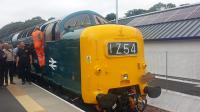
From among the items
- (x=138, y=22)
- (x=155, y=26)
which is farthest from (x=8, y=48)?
(x=138, y=22)

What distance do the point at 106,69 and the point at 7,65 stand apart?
6.85 meters

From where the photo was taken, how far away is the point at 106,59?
836 cm

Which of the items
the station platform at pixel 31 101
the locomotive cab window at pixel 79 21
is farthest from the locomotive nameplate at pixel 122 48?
the locomotive cab window at pixel 79 21

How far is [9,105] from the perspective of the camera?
941cm

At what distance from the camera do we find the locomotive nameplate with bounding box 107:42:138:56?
845 centimetres

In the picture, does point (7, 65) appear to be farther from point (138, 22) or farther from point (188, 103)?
point (138, 22)

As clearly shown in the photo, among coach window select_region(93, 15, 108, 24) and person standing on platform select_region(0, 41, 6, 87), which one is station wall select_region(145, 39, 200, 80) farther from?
person standing on platform select_region(0, 41, 6, 87)

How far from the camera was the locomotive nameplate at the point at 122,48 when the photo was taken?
27.7ft

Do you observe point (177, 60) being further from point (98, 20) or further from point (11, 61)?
point (11, 61)

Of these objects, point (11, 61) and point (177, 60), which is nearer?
point (177, 60)

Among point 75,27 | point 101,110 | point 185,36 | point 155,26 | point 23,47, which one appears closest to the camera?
point 101,110

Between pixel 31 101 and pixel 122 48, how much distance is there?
3.17 m

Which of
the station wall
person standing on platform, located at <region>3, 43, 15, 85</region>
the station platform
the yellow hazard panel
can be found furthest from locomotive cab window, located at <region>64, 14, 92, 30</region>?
person standing on platform, located at <region>3, 43, 15, 85</region>

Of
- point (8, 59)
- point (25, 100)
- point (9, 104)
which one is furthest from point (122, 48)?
point (8, 59)
